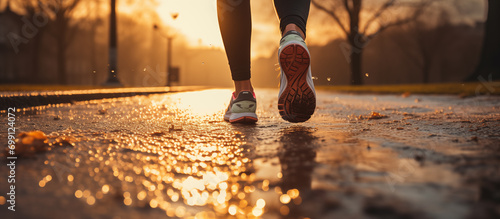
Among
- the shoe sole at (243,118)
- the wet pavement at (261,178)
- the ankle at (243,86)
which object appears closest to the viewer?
the wet pavement at (261,178)

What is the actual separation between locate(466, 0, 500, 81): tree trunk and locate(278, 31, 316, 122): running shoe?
11622 mm

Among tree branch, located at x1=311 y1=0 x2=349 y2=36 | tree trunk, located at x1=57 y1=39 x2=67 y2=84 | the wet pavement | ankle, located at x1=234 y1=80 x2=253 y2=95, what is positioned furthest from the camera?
tree trunk, located at x1=57 y1=39 x2=67 y2=84

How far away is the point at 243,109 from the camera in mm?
2279

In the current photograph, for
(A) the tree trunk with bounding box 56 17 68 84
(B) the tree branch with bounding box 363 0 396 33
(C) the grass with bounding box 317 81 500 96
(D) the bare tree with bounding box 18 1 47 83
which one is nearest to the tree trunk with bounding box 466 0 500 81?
(C) the grass with bounding box 317 81 500 96

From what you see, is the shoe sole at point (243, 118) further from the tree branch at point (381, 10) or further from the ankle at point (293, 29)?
the tree branch at point (381, 10)

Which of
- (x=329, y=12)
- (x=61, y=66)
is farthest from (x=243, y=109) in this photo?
(x=61, y=66)

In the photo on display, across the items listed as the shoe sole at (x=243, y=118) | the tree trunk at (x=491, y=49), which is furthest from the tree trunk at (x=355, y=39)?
the shoe sole at (x=243, y=118)

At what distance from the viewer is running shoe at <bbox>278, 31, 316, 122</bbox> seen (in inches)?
71.7

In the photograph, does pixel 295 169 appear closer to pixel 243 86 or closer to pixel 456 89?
pixel 243 86

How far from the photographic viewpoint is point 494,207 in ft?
2.22

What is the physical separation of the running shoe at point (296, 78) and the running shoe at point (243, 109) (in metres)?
0.41

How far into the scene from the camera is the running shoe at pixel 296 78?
5.98 ft

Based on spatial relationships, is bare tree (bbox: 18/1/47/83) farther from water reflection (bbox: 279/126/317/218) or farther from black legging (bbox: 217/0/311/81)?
water reflection (bbox: 279/126/317/218)

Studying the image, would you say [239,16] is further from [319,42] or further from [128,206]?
[319,42]
